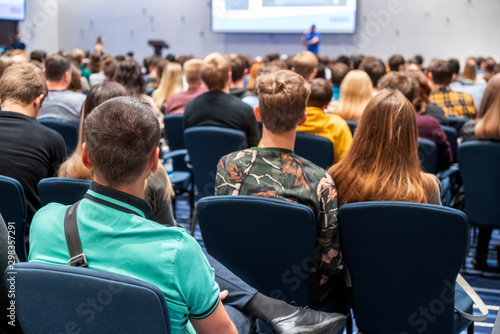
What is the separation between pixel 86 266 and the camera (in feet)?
3.87

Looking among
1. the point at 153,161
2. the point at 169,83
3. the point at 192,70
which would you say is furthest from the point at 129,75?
the point at 153,161

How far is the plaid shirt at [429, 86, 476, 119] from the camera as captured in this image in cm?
468

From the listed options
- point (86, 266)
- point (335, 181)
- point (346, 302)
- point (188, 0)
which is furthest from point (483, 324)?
point (188, 0)

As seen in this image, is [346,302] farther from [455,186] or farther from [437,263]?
[455,186]

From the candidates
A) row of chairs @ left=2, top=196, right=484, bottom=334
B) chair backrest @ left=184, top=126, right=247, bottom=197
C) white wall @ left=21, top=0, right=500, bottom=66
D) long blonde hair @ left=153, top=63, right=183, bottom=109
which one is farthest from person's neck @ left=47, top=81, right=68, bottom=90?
white wall @ left=21, top=0, right=500, bottom=66

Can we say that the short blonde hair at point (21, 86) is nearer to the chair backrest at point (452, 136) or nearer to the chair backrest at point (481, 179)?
the chair backrest at point (481, 179)

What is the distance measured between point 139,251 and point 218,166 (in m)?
1.04

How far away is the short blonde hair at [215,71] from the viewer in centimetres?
391

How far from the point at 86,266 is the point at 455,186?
10.8 feet

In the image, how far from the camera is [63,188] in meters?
2.05

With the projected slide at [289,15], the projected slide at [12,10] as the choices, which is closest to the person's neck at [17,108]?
the projected slide at [289,15]

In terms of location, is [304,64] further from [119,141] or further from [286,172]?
[119,141]

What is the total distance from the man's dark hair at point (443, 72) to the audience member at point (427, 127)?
1.33 meters

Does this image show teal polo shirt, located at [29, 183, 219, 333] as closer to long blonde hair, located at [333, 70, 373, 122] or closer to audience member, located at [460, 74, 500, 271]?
audience member, located at [460, 74, 500, 271]
